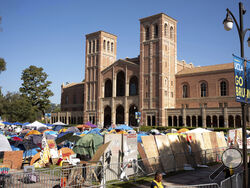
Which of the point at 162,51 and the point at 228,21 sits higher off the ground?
the point at 162,51

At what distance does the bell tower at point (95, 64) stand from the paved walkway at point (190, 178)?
153 ft

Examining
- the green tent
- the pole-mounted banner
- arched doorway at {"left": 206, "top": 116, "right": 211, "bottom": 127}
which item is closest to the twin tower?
arched doorway at {"left": 206, "top": 116, "right": 211, "bottom": 127}

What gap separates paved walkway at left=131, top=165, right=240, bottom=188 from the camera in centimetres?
1157

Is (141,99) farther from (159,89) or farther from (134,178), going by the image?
(134,178)

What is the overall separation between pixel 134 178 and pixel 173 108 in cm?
3747

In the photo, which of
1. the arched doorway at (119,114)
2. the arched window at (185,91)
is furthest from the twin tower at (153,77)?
the arched window at (185,91)

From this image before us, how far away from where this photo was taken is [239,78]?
8.76m

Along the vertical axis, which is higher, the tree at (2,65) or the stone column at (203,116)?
the tree at (2,65)

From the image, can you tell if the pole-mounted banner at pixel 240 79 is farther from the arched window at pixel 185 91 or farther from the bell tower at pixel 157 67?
the arched window at pixel 185 91

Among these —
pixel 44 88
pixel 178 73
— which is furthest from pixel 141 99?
pixel 44 88

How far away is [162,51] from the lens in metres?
50.7

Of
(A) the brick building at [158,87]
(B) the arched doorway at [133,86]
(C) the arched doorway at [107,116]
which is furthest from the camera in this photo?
(C) the arched doorway at [107,116]

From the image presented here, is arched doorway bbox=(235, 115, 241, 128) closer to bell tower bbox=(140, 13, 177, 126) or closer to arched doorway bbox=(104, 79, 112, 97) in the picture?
bell tower bbox=(140, 13, 177, 126)

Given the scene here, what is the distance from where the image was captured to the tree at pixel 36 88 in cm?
6850
